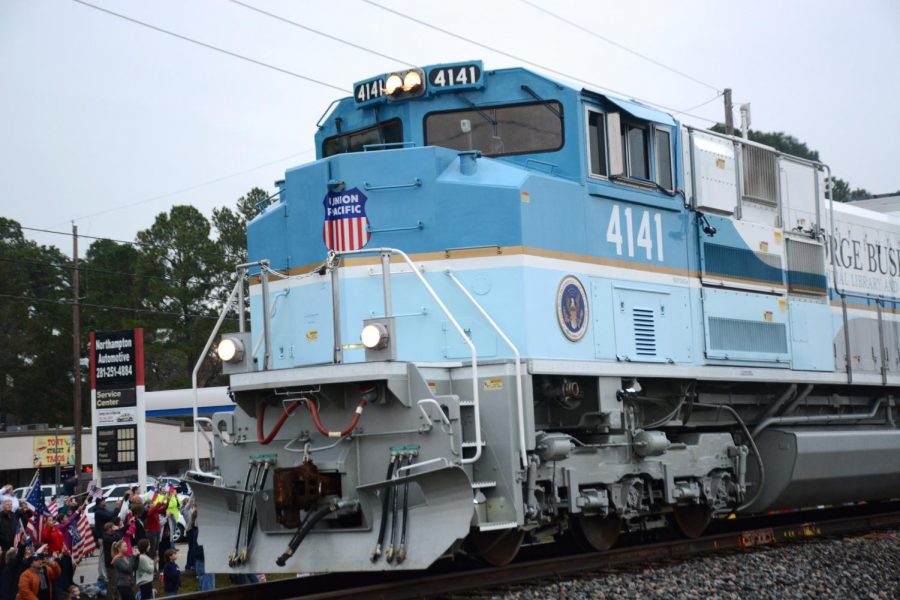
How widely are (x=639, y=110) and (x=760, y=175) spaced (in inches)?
108

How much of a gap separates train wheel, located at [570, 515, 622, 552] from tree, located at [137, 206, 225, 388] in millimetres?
39790

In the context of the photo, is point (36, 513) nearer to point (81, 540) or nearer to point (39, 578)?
point (81, 540)

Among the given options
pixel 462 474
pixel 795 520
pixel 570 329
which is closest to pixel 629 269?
pixel 570 329

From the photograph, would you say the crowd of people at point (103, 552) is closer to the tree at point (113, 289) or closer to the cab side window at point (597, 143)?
the cab side window at point (597, 143)

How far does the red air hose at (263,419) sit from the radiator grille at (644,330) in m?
3.27

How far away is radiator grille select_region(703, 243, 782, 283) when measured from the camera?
1089cm

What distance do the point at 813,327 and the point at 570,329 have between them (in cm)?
462

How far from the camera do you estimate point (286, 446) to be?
849 centimetres

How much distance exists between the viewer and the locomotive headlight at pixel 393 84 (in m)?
9.43

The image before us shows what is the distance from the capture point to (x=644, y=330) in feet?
32.4

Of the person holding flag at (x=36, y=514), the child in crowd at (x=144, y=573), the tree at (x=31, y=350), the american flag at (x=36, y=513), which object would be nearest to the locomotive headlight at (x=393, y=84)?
the child in crowd at (x=144, y=573)

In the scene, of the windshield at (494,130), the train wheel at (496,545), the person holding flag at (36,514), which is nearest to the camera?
the train wheel at (496,545)

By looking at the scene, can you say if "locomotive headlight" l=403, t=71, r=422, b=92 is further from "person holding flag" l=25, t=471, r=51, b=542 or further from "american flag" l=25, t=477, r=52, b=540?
"american flag" l=25, t=477, r=52, b=540

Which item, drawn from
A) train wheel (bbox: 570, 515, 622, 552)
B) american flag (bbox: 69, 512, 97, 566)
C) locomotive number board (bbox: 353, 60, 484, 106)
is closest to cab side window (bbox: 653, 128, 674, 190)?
locomotive number board (bbox: 353, 60, 484, 106)
